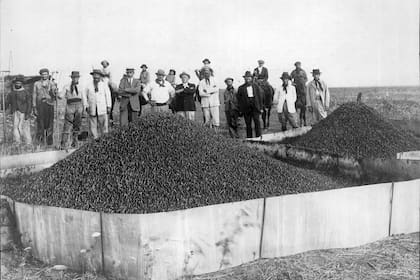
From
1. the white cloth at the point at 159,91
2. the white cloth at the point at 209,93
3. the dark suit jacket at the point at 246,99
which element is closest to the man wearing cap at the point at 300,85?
the dark suit jacket at the point at 246,99

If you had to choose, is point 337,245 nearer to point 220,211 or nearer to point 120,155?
point 220,211

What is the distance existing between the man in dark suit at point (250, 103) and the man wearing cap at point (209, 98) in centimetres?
32

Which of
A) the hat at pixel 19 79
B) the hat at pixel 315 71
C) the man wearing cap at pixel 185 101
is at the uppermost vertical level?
the hat at pixel 315 71

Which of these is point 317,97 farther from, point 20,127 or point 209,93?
point 20,127

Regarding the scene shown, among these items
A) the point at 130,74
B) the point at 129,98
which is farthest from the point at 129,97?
the point at 130,74

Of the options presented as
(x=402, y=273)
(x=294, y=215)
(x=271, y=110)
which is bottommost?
(x=402, y=273)

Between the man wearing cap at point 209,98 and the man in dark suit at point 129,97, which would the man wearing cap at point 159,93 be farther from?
the man wearing cap at point 209,98

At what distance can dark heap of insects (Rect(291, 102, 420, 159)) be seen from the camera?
5281 mm

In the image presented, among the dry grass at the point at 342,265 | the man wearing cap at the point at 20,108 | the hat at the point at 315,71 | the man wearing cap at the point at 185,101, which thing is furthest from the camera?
the hat at the point at 315,71

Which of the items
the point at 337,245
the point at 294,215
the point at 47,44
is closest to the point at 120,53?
the point at 47,44

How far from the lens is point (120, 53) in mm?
3611

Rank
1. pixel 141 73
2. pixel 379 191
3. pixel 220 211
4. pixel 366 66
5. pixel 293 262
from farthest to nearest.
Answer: pixel 366 66
pixel 379 191
pixel 141 73
pixel 293 262
pixel 220 211

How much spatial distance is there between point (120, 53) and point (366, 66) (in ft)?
8.72

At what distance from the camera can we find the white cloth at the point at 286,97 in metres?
4.79
